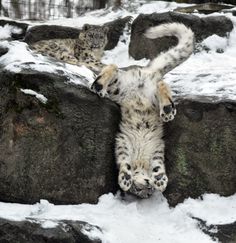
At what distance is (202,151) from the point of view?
226 inches

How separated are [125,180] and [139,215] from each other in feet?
1.08

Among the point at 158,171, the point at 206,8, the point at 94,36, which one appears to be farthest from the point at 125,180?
the point at 206,8

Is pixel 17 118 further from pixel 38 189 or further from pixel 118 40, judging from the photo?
pixel 118 40

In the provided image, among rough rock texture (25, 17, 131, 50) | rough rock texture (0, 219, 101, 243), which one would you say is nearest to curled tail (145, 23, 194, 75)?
rough rock texture (0, 219, 101, 243)

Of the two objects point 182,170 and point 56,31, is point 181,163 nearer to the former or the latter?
point 182,170

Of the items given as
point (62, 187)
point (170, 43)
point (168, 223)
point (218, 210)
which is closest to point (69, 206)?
point (62, 187)

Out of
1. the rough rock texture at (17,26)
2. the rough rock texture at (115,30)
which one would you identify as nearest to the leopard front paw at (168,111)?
the rough rock texture at (115,30)

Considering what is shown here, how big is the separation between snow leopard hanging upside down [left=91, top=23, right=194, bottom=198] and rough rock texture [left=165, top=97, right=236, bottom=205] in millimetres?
159

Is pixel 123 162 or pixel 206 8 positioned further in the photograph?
pixel 206 8

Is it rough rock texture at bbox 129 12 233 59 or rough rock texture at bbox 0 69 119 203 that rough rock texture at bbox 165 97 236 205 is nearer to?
rough rock texture at bbox 0 69 119 203

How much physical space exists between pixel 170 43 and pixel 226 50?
32.6 inches

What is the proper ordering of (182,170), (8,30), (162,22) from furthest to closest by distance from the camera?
(8,30) → (162,22) → (182,170)

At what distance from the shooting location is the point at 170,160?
577 centimetres

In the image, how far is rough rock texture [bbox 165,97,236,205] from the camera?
570 cm
